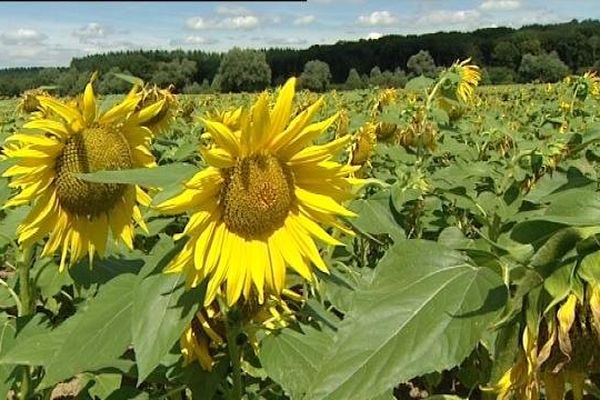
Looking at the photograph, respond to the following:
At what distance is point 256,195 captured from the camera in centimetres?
130

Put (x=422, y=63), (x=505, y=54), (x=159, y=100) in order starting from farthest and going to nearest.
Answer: (x=505, y=54), (x=422, y=63), (x=159, y=100)

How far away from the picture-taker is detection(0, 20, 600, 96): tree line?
10297 millimetres

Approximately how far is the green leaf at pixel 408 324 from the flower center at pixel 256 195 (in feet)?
1.20

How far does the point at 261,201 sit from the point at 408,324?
516 mm

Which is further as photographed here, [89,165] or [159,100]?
[159,100]

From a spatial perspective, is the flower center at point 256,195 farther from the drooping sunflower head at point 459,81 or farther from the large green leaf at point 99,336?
the drooping sunflower head at point 459,81

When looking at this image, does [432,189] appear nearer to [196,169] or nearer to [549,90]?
[196,169]

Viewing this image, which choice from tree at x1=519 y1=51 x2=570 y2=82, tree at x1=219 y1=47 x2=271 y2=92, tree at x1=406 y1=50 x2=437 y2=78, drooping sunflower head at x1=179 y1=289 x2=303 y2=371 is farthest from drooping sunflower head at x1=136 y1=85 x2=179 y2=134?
tree at x1=519 y1=51 x2=570 y2=82

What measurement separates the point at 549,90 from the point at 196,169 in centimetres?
1124

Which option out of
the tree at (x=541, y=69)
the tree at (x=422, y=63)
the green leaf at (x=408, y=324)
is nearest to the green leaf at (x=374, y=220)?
the green leaf at (x=408, y=324)

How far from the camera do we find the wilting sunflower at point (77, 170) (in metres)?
1.59

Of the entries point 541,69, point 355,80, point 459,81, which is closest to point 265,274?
point 459,81

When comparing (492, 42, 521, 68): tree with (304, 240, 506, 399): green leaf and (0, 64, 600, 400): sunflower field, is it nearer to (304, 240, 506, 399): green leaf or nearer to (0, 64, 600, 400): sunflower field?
(0, 64, 600, 400): sunflower field

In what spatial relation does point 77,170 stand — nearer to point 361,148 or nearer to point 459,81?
point 361,148
